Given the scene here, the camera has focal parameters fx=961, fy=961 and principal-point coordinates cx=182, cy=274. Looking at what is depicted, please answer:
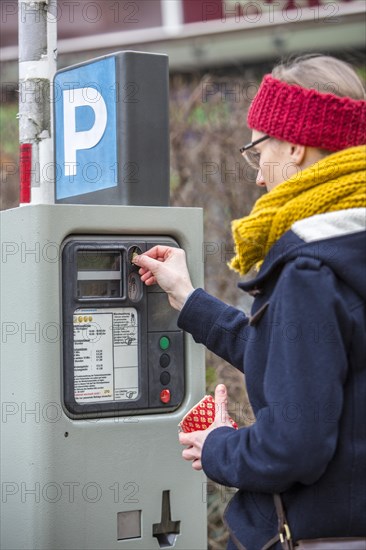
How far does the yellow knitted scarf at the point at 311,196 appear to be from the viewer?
207 centimetres

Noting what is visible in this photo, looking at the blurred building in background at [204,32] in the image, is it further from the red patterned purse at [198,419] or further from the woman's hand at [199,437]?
the woman's hand at [199,437]

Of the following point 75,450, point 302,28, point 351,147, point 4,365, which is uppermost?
point 302,28

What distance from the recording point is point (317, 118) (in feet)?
7.03

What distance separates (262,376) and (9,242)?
1098mm

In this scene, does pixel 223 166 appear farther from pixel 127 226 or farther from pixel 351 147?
pixel 351 147

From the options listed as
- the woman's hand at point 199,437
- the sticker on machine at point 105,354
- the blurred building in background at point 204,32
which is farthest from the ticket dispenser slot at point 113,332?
the blurred building in background at point 204,32

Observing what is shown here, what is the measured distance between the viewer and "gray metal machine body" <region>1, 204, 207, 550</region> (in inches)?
111

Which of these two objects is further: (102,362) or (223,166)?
(223,166)

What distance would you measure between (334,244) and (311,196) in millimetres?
136

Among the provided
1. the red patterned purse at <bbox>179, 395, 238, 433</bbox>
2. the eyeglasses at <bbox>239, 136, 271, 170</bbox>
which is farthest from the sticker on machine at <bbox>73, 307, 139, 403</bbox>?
the eyeglasses at <bbox>239, 136, 271, 170</bbox>

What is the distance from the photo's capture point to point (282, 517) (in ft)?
6.77

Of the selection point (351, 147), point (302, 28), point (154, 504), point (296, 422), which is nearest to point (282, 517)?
point (296, 422)

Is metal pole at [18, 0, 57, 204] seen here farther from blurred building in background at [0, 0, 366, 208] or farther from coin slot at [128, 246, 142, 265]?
blurred building in background at [0, 0, 366, 208]

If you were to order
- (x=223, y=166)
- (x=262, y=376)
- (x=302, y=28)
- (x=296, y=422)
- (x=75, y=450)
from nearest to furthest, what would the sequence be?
1. (x=296, y=422)
2. (x=262, y=376)
3. (x=75, y=450)
4. (x=223, y=166)
5. (x=302, y=28)
